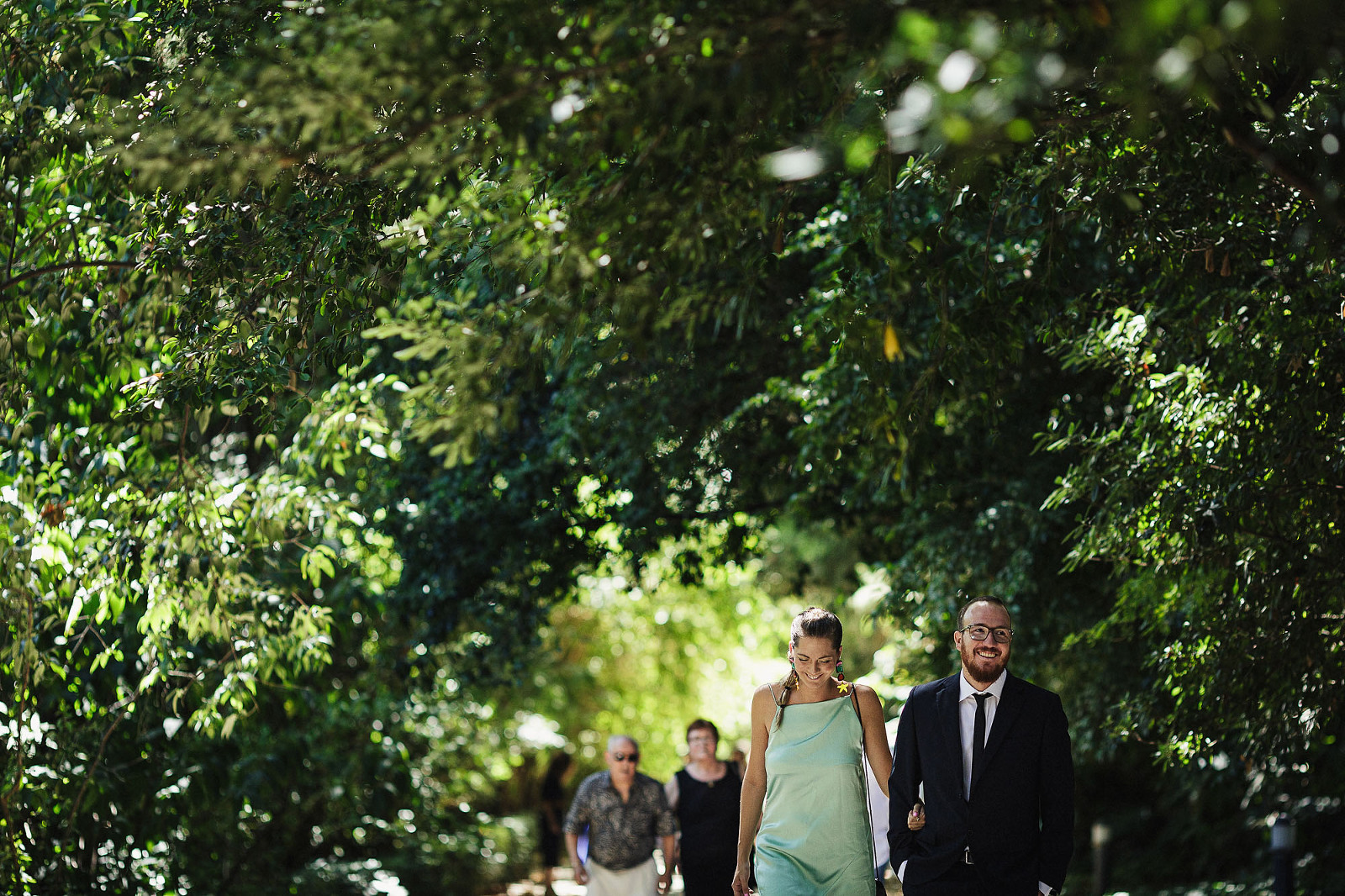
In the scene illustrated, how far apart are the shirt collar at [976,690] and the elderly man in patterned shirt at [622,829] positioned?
3.39 meters

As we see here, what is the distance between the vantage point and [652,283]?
4.07 m

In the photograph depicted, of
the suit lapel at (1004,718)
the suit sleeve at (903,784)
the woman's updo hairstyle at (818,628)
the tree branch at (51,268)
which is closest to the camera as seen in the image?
the suit lapel at (1004,718)

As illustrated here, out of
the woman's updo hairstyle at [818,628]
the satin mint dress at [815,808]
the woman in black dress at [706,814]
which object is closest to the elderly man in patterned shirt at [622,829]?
the woman in black dress at [706,814]

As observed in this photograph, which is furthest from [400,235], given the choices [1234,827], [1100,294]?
[1234,827]

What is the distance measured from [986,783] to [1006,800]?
0.32 feet

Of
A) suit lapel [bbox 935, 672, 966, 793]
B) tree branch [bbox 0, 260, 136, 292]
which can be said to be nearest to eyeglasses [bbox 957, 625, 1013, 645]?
suit lapel [bbox 935, 672, 966, 793]

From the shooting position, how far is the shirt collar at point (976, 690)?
5.29 metres

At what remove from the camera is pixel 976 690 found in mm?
5312

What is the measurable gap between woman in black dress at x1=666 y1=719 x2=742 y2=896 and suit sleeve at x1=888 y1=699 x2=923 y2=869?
2.75 m

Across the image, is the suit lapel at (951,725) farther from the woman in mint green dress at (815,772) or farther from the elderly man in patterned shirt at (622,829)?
the elderly man in patterned shirt at (622,829)

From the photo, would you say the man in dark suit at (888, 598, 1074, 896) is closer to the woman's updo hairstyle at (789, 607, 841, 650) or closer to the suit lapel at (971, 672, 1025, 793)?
the suit lapel at (971, 672, 1025, 793)

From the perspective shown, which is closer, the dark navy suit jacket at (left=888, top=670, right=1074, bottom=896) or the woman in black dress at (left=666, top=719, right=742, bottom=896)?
the dark navy suit jacket at (left=888, top=670, right=1074, bottom=896)

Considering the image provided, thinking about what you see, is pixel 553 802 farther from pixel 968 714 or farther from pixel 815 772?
pixel 968 714

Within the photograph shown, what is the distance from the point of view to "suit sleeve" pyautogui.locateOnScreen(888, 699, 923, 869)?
539 cm
